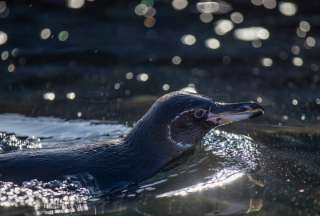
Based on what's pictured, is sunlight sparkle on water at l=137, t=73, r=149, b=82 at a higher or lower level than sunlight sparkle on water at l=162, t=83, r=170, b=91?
higher

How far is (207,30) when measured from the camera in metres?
13.6

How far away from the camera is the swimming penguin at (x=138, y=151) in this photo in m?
7.75

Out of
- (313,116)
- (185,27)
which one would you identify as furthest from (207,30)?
(313,116)

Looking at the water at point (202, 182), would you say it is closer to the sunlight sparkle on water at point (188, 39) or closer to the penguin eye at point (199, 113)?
the penguin eye at point (199, 113)

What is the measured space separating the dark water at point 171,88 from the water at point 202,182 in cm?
1

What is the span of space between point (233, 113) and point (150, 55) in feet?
14.0

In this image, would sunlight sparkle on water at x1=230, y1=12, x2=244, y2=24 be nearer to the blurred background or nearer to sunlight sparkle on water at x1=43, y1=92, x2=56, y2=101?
the blurred background

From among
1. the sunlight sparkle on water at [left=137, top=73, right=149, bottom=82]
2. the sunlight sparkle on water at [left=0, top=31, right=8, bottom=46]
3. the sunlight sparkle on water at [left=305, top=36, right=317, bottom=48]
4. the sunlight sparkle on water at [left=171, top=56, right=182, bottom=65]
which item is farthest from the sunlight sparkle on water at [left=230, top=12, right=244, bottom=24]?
the sunlight sparkle on water at [left=0, top=31, right=8, bottom=46]

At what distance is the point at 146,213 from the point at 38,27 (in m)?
6.67

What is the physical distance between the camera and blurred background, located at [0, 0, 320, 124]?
1104 cm

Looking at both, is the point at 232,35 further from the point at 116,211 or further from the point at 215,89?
the point at 116,211

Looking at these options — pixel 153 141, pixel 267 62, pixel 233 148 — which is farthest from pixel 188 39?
pixel 153 141

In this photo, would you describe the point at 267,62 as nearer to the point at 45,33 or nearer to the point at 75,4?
the point at 45,33

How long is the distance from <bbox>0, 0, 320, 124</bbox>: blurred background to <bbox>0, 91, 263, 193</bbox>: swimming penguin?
5.45 ft
